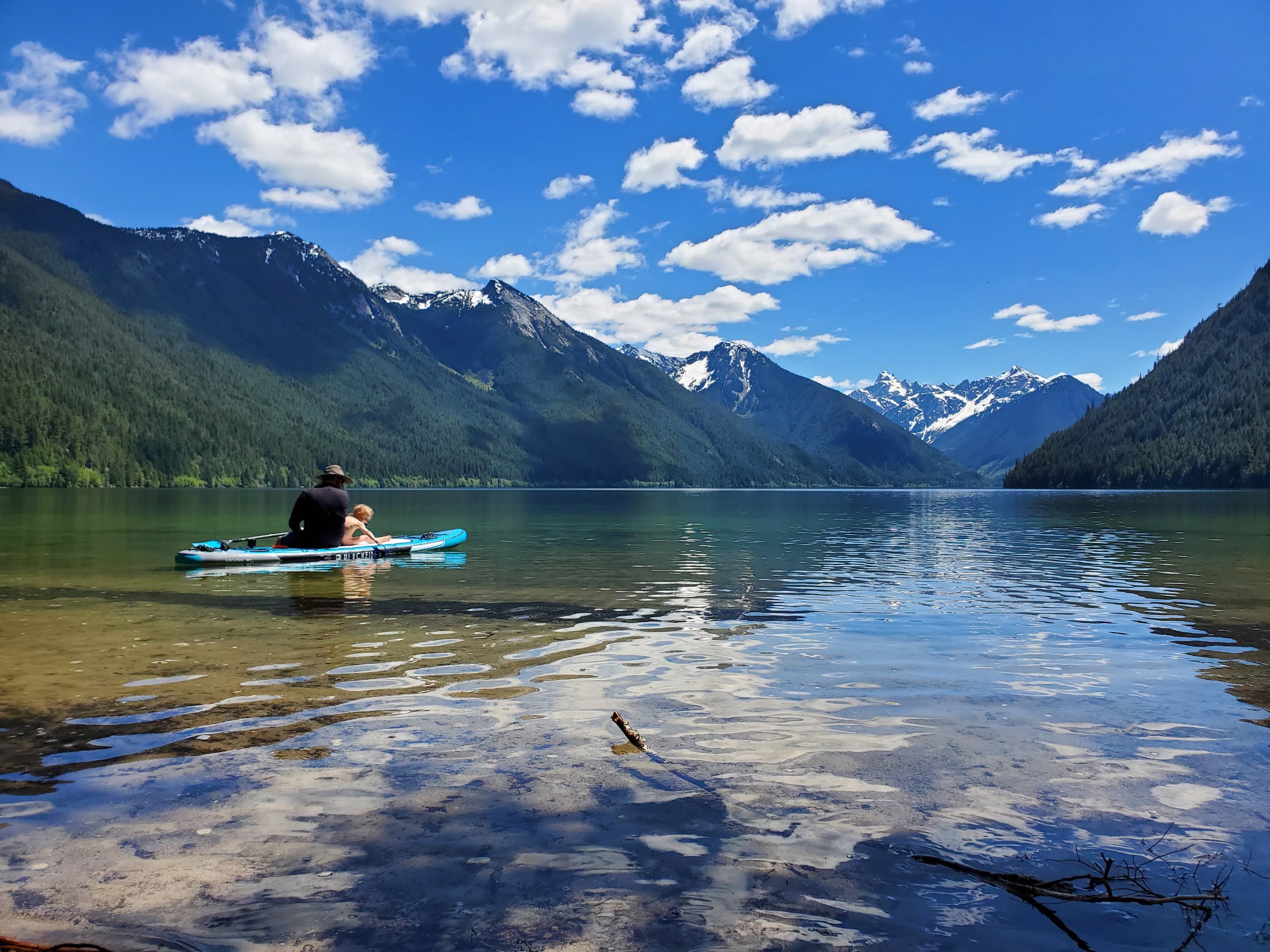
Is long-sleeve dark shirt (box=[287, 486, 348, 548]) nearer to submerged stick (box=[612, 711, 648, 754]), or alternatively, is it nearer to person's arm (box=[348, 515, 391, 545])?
person's arm (box=[348, 515, 391, 545])

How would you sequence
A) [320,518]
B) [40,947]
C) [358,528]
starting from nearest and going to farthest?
[40,947] → [320,518] → [358,528]

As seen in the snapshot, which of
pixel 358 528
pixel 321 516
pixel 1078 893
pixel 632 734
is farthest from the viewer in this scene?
pixel 358 528

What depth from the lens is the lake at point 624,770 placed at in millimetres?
5652

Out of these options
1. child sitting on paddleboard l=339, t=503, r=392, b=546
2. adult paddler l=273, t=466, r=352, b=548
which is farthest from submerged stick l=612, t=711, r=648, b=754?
child sitting on paddleboard l=339, t=503, r=392, b=546

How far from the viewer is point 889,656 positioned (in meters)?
15.5

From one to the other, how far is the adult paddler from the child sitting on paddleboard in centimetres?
63

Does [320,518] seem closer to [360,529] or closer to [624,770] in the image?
[360,529]

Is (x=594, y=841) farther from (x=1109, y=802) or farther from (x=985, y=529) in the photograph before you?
(x=985, y=529)

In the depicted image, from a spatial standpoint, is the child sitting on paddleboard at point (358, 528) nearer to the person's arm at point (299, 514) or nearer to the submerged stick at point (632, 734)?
the person's arm at point (299, 514)

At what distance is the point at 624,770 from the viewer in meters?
8.76

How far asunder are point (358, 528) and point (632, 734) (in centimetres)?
2665

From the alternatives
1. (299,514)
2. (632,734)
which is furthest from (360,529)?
(632,734)

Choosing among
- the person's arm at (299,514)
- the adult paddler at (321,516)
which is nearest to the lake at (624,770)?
the adult paddler at (321,516)

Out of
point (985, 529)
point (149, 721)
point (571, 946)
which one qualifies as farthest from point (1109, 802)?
point (985, 529)
